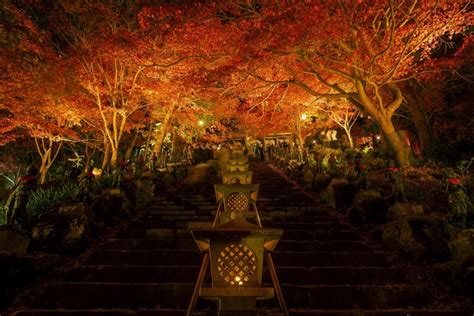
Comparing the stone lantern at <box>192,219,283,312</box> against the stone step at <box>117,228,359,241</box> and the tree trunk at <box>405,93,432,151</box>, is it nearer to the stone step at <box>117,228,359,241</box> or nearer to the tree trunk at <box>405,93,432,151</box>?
the stone step at <box>117,228,359,241</box>

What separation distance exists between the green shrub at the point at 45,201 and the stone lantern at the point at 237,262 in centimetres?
642

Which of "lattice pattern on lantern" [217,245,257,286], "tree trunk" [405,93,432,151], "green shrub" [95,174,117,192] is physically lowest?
"lattice pattern on lantern" [217,245,257,286]

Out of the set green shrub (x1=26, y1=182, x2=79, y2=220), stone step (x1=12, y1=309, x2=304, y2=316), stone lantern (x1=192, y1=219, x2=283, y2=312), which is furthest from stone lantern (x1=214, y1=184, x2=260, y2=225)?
green shrub (x1=26, y1=182, x2=79, y2=220)

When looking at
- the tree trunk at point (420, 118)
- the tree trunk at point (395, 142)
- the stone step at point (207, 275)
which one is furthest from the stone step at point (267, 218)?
the tree trunk at point (420, 118)

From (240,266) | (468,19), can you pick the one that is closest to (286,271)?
(240,266)

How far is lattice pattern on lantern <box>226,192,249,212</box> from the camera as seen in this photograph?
6742mm

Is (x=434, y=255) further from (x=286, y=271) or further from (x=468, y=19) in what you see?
(x=468, y=19)

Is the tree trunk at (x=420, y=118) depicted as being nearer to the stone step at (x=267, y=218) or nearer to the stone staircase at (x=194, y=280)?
the stone step at (x=267, y=218)

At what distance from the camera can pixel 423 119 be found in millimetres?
19500

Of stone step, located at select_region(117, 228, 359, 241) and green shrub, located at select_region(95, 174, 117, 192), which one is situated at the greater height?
green shrub, located at select_region(95, 174, 117, 192)

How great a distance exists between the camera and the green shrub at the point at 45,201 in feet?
24.8

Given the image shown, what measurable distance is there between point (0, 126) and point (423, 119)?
82.7 ft

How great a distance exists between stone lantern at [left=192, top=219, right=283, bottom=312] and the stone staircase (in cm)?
202

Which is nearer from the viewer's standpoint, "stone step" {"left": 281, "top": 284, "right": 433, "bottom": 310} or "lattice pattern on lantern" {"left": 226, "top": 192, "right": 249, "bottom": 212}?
"stone step" {"left": 281, "top": 284, "right": 433, "bottom": 310}
